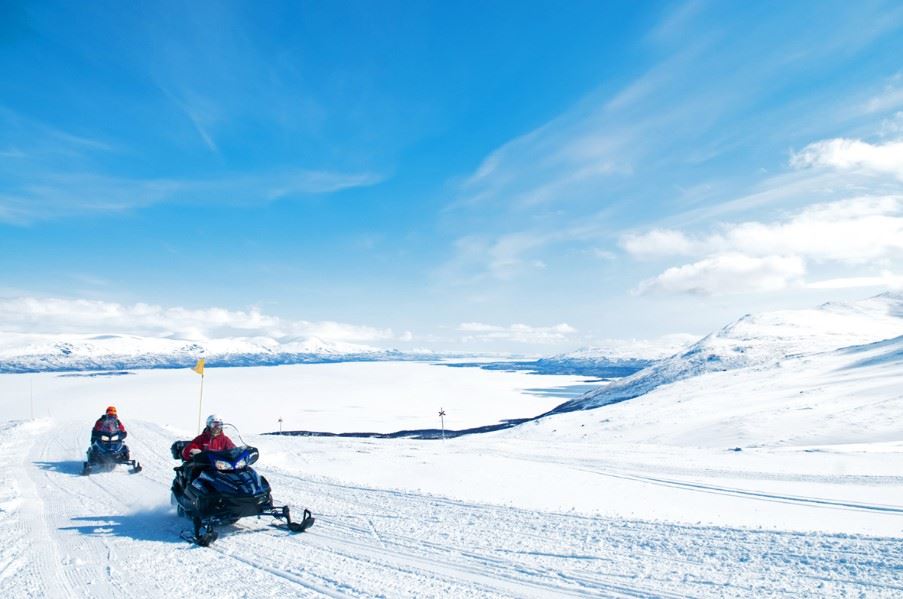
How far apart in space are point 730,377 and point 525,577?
1983 inches

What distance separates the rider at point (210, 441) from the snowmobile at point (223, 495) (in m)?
0.49

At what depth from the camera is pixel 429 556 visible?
20.3 ft

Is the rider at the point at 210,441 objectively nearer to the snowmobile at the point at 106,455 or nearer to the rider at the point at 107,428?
the snowmobile at the point at 106,455

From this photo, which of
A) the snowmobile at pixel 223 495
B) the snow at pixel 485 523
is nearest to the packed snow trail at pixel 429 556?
the snow at pixel 485 523

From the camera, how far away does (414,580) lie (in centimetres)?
545

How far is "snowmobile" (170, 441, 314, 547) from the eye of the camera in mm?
7117

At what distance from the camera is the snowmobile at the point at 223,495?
7117mm

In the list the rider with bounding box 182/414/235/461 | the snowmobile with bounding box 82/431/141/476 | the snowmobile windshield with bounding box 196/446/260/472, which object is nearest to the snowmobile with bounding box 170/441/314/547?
the snowmobile windshield with bounding box 196/446/260/472

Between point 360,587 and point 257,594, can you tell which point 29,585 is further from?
point 360,587

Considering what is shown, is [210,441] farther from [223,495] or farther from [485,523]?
[485,523]

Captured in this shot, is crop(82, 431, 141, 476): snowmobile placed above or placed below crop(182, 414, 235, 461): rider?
below

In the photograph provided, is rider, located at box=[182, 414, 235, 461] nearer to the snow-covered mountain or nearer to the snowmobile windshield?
the snowmobile windshield

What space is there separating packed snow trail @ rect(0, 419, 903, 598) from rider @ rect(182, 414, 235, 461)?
1.14 metres

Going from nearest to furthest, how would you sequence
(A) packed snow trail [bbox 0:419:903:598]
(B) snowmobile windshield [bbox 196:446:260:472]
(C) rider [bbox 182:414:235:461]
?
(A) packed snow trail [bbox 0:419:903:598]
(B) snowmobile windshield [bbox 196:446:260:472]
(C) rider [bbox 182:414:235:461]
